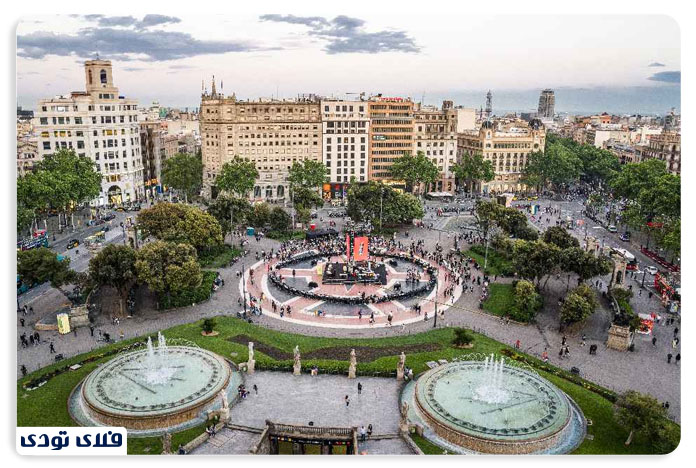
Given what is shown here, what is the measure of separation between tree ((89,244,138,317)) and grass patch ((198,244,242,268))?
14.7 meters

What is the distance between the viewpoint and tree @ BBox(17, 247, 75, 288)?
45656mm

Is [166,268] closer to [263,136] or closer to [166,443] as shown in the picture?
[166,443]

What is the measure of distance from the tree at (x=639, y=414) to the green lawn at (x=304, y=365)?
1387mm

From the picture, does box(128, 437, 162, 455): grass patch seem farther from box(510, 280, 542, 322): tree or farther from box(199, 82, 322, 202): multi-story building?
box(199, 82, 322, 202): multi-story building

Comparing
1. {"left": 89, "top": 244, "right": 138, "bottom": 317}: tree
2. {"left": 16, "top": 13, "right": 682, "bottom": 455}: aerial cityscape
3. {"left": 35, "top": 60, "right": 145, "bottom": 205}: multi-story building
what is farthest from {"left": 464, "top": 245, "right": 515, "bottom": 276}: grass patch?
{"left": 35, "top": 60, "right": 145, "bottom": 205}: multi-story building

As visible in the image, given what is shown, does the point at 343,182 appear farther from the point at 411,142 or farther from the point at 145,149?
the point at 145,149

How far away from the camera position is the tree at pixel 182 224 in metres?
60.6

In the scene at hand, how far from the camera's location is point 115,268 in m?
46.9

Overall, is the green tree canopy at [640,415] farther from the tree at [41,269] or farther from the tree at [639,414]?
the tree at [41,269]

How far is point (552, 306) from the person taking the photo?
5116 centimetres

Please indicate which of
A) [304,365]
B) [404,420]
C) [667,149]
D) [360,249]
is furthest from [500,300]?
[667,149]

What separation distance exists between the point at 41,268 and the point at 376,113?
7851 cm

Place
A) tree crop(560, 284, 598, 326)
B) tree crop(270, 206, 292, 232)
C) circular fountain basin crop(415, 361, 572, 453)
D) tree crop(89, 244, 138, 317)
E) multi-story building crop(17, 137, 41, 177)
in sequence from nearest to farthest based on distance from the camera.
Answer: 1. circular fountain basin crop(415, 361, 572, 453)
2. tree crop(560, 284, 598, 326)
3. tree crop(89, 244, 138, 317)
4. tree crop(270, 206, 292, 232)
5. multi-story building crop(17, 137, 41, 177)

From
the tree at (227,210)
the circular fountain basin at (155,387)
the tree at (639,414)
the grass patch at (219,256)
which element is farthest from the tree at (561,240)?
the tree at (227,210)
